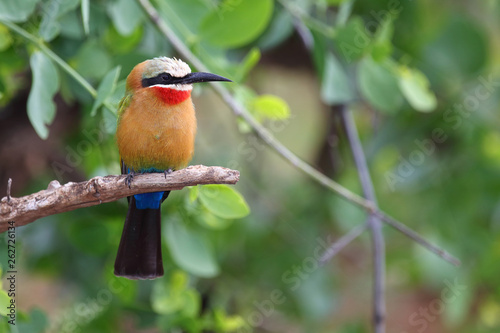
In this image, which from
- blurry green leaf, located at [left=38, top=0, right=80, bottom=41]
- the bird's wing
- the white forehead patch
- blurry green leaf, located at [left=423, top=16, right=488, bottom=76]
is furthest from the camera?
blurry green leaf, located at [left=423, top=16, right=488, bottom=76]

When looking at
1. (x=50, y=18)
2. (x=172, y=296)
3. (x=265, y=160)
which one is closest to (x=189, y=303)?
(x=172, y=296)

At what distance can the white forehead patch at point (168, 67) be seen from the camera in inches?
68.6

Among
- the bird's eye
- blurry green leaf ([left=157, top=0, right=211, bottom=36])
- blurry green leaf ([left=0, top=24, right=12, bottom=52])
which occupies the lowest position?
the bird's eye

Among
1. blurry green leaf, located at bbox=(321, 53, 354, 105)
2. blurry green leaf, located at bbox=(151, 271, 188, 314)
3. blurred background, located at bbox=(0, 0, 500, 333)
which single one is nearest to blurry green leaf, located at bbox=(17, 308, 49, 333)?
blurred background, located at bbox=(0, 0, 500, 333)

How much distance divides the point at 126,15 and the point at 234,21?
345mm

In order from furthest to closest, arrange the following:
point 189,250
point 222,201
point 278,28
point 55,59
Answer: point 278,28, point 189,250, point 55,59, point 222,201

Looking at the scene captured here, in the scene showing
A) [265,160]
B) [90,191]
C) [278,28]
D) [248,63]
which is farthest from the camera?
[265,160]

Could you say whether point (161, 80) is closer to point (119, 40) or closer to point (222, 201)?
point (222, 201)

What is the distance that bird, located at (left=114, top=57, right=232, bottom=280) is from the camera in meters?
1.78

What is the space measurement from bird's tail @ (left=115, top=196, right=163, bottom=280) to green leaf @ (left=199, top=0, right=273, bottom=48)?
0.57 meters

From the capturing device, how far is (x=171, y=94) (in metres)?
1.80

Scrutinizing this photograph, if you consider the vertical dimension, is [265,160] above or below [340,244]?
above

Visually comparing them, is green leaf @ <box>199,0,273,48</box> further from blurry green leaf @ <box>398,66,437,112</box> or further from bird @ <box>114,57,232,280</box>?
blurry green leaf @ <box>398,66,437,112</box>

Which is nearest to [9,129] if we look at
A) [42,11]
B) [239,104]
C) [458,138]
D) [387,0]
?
[42,11]
